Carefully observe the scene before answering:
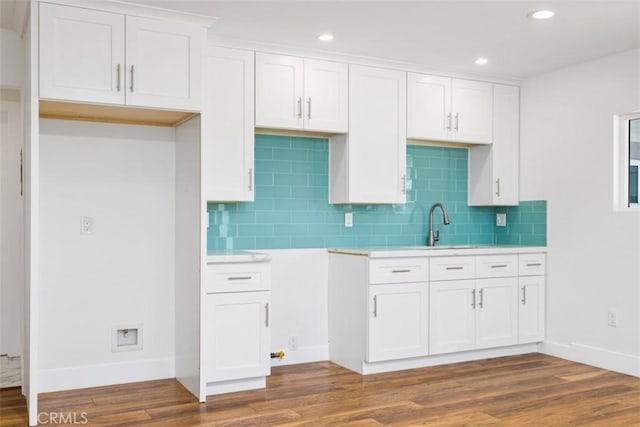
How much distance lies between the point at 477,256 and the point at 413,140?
3.69ft

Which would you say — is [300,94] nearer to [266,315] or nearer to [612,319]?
[266,315]

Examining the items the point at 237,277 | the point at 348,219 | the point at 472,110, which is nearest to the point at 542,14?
the point at 472,110

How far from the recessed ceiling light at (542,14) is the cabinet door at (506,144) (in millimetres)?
1540

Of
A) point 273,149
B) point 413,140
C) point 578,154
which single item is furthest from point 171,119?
point 578,154

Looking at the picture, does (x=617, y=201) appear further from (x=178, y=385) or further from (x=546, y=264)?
(x=178, y=385)

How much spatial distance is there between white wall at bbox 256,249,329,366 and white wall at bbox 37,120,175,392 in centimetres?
81

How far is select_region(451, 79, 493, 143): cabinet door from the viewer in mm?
5246

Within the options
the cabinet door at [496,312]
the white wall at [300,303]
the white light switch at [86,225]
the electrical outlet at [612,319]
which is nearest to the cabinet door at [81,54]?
the white light switch at [86,225]

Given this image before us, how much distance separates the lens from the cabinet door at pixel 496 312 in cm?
496

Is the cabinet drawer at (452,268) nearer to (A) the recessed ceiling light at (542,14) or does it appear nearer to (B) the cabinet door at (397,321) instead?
(B) the cabinet door at (397,321)

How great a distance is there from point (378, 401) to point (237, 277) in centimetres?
118

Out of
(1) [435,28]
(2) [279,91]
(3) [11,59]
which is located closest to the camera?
(3) [11,59]

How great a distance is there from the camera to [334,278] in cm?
492

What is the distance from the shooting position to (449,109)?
5.21 m
